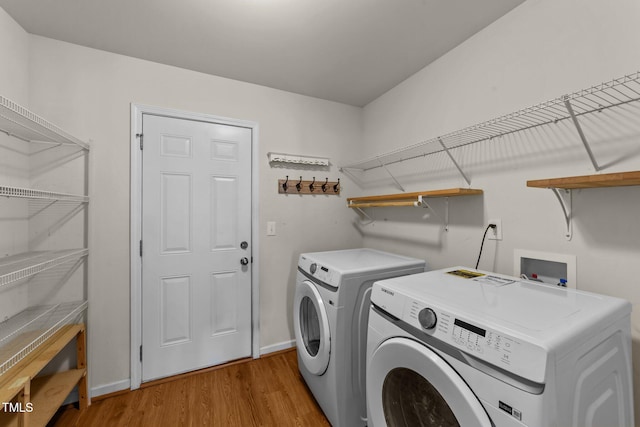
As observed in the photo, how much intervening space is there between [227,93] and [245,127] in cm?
30

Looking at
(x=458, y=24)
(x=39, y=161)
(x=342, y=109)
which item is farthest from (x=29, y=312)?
(x=458, y=24)

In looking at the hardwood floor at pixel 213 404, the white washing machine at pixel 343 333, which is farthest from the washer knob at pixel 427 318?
the hardwood floor at pixel 213 404

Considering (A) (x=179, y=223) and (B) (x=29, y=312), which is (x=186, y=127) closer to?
(A) (x=179, y=223)

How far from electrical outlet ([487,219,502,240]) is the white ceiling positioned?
1.15m

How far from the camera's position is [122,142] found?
6.07ft

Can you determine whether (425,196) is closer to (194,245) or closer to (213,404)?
(194,245)

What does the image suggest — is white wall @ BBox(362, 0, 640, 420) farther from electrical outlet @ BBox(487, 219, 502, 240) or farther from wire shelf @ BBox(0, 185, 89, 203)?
wire shelf @ BBox(0, 185, 89, 203)

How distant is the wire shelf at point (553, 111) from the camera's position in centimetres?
103

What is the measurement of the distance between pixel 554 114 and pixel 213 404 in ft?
8.33

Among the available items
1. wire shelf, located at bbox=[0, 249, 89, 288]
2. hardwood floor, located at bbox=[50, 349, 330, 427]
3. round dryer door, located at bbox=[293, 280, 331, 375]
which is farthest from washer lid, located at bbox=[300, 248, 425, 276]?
wire shelf, located at bbox=[0, 249, 89, 288]

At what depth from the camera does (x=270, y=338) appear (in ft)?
7.61

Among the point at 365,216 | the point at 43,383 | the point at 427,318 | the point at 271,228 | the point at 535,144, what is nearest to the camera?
the point at 427,318

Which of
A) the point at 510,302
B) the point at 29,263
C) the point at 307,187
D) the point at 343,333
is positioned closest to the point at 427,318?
the point at 510,302

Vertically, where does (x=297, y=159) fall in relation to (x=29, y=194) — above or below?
above
